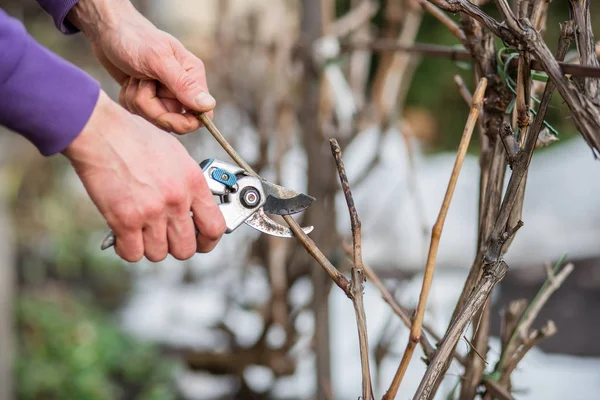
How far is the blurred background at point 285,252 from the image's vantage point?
244 cm

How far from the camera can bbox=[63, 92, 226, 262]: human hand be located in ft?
3.01

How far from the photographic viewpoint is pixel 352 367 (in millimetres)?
3318

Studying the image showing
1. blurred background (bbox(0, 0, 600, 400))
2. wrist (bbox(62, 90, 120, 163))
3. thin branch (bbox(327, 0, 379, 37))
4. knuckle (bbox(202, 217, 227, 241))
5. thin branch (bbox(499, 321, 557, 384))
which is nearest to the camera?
wrist (bbox(62, 90, 120, 163))

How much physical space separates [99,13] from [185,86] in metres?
0.26

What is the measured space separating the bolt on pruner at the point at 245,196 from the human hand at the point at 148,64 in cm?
11

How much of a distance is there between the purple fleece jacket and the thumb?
224 millimetres

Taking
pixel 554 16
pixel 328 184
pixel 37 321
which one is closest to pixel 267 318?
pixel 328 184

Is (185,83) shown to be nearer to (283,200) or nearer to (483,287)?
(283,200)

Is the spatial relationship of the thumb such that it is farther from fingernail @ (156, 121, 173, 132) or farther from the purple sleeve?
the purple sleeve

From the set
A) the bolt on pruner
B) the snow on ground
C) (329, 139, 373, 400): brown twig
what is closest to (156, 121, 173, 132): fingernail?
the bolt on pruner

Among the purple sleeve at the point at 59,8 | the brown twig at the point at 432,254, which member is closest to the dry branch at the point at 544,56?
the brown twig at the point at 432,254

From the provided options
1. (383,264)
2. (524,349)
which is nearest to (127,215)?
(524,349)

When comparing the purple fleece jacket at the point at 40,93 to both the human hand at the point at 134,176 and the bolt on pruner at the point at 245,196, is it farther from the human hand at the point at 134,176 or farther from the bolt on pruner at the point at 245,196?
the bolt on pruner at the point at 245,196

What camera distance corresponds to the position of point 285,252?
2893mm
